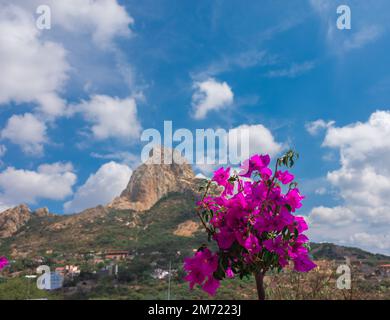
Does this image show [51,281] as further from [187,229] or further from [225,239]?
[225,239]

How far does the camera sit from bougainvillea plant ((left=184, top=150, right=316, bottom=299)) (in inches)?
73.7

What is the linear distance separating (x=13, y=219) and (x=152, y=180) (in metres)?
28.9

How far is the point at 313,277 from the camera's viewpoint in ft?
11.3

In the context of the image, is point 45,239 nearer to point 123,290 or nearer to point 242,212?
point 123,290

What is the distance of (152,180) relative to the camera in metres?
88.4

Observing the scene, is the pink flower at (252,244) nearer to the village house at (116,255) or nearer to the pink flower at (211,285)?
the pink flower at (211,285)

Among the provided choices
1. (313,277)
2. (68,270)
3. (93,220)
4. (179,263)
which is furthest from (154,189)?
(313,277)

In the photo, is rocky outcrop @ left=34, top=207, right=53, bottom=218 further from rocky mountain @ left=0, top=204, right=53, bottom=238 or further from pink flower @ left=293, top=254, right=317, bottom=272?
pink flower @ left=293, top=254, right=317, bottom=272

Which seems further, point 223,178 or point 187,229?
point 187,229

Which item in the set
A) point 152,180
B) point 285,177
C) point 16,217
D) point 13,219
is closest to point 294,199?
point 285,177

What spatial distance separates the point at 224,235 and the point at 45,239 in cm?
6091

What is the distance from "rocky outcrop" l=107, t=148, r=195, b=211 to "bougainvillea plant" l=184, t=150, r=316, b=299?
7462cm

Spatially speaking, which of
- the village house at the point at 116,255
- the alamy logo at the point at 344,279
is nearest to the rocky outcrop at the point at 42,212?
the village house at the point at 116,255

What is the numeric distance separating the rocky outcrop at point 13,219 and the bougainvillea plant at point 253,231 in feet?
232
